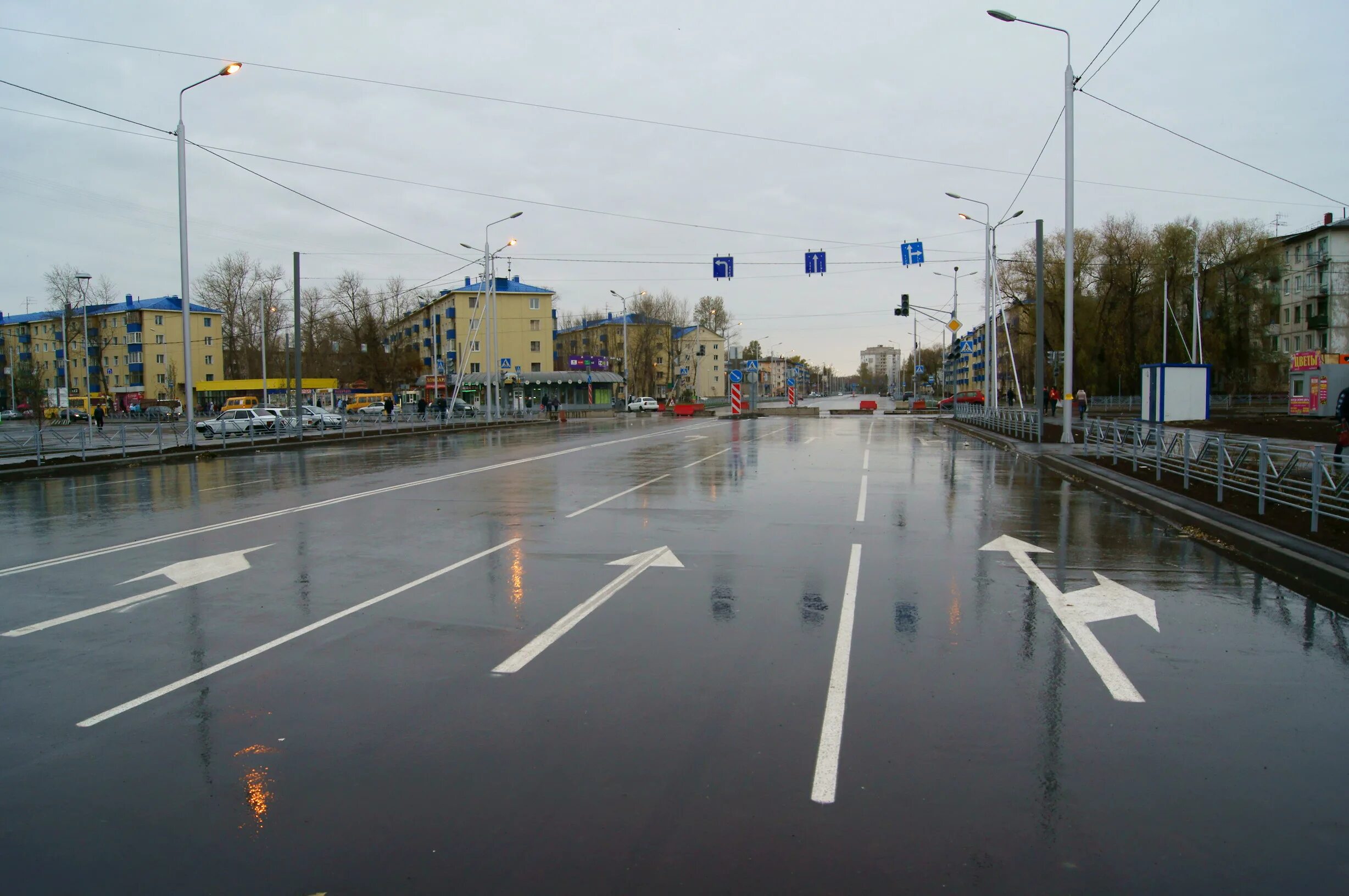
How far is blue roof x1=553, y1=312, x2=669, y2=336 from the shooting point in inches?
4262

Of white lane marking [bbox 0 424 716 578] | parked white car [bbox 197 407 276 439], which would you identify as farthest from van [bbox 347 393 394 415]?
white lane marking [bbox 0 424 716 578]

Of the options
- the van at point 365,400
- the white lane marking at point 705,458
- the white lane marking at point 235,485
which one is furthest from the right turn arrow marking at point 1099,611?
the van at point 365,400

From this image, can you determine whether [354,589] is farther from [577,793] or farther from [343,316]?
[343,316]

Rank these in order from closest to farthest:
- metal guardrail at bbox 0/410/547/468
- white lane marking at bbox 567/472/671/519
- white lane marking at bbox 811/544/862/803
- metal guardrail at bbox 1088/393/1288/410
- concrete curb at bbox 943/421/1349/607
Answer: white lane marking at bbox 811/544/862/803
concrete curb at bbox 943/421/1349/607
white lane marking at bbox 567/472/671/519
metal guardrail at bbox 0/410/547/468
metal guardrail at bbox 1088/393/1288/410

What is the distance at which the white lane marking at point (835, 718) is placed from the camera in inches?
158

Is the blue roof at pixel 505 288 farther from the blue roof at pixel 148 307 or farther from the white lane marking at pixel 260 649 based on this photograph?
the white lane marking at pixel 260 649

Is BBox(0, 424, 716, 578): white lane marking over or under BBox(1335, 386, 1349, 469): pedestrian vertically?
under

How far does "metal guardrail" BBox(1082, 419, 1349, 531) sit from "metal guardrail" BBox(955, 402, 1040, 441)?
8.87 m

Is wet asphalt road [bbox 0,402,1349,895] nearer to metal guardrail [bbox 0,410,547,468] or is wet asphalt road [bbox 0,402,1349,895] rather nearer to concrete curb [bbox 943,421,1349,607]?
concrete curb [bbox 943,421,1349,607]

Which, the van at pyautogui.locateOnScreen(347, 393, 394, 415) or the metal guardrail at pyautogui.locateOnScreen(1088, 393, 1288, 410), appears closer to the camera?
the metal guardrail at pyautogui.locateOnScreen(1088, 393, 1288, 410)

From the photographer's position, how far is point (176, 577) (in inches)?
348

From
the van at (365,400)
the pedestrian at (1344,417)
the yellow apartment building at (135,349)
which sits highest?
the yellow apartment building at (135,349)

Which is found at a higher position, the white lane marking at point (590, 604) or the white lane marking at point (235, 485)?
the white lane marking at point (235, 485)

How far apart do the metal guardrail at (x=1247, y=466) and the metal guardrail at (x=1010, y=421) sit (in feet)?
29.1
